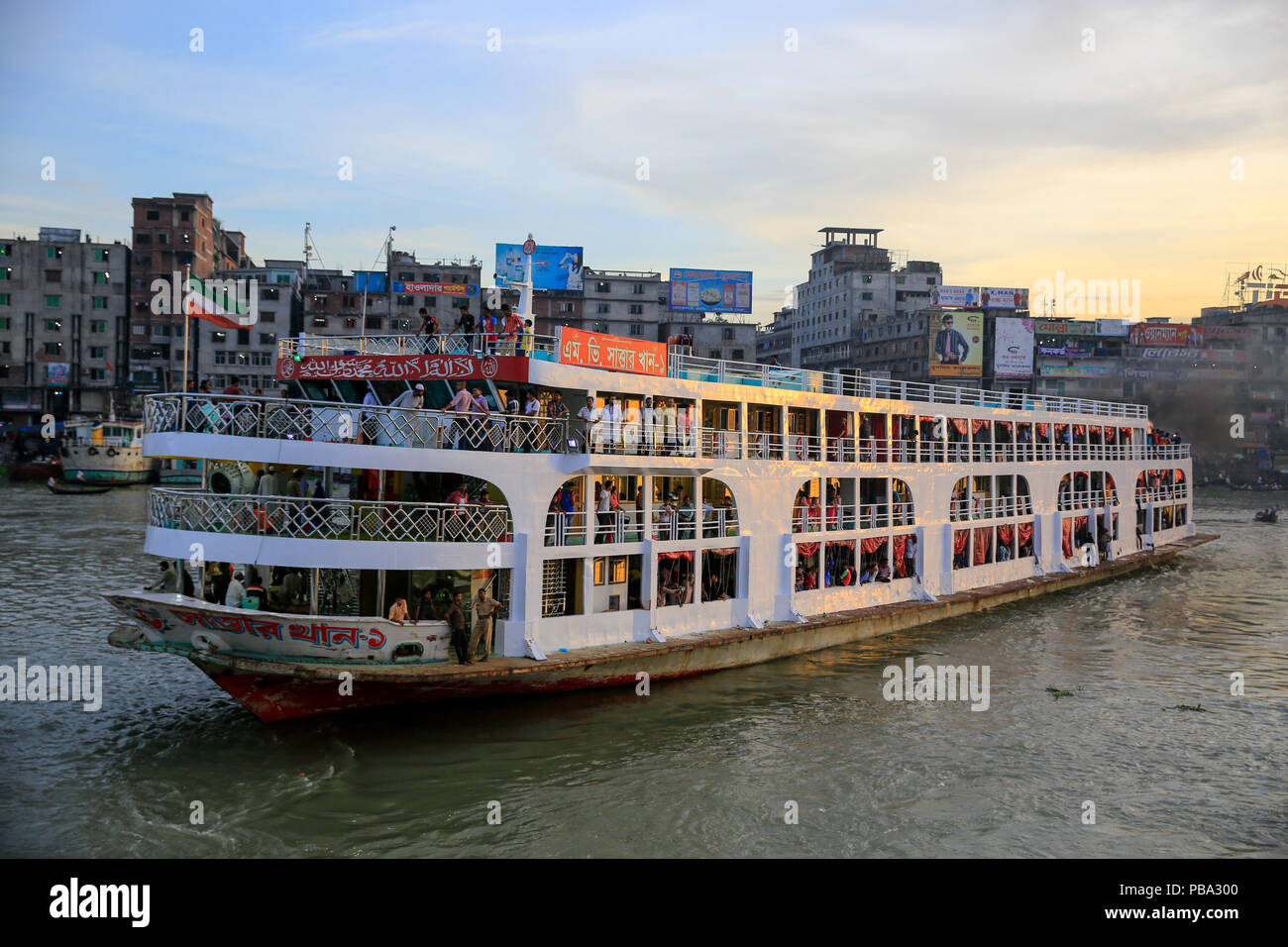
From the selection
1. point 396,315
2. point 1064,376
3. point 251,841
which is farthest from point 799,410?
point 1064,376

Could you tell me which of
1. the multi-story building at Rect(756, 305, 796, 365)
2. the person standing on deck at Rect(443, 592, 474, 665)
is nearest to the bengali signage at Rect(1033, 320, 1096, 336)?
the multi-story building at Rect(756, 305, 796, 365)

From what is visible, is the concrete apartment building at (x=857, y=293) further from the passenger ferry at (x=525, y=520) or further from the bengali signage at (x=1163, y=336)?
the passenger ferry at (x=525, y=520)

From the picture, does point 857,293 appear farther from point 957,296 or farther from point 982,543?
point 982,543

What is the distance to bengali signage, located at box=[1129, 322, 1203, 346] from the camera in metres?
96.6

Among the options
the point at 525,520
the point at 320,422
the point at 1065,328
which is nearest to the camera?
the point at 320,422

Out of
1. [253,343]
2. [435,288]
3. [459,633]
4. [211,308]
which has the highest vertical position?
[435,288]

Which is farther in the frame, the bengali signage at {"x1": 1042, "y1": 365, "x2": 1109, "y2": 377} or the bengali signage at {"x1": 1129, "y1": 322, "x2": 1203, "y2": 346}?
the bengali signage at {"x1": 1129, "y1": 322, "x2": 1203, "y2": 346}

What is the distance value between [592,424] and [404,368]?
3262 millimetres

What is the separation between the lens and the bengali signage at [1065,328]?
95500 millimetres

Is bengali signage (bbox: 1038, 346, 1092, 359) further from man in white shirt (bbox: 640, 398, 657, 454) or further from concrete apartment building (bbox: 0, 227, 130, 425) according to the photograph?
man in white shirt (bbox: 640, 398, 657, 454)

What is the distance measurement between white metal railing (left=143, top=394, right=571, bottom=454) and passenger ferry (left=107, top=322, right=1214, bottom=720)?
3 cm

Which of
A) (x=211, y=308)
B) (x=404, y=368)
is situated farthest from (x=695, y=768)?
(x=211, y=308)

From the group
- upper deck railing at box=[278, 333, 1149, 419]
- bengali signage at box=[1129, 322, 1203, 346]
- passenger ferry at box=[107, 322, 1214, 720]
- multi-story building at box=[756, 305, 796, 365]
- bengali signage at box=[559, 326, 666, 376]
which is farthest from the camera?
multi-story building at box=[756, 305, 796, 365]

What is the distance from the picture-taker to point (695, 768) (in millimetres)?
14344
